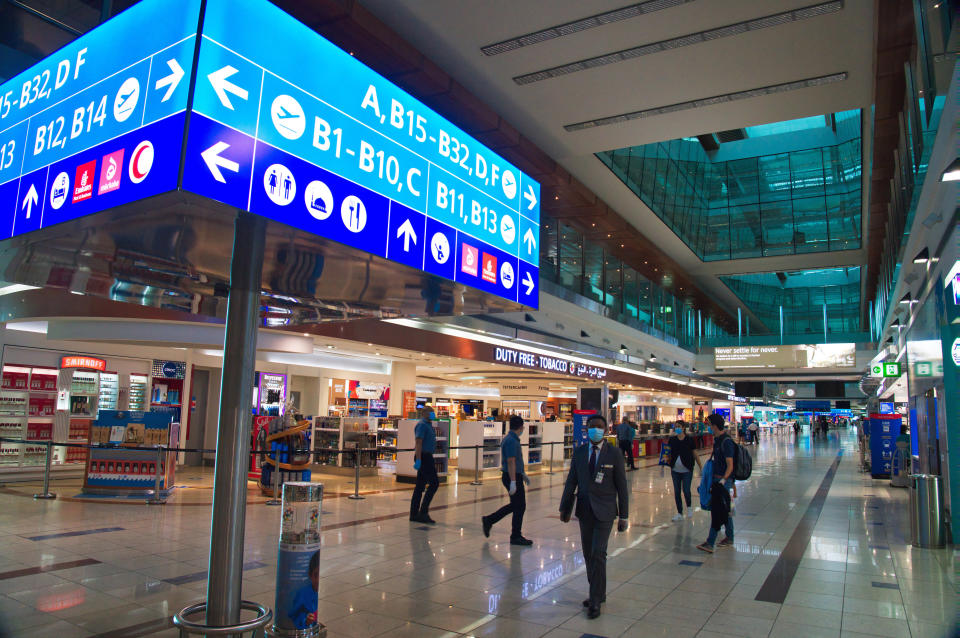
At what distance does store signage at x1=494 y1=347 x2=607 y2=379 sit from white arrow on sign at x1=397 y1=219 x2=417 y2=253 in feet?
42.0

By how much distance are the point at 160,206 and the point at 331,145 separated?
97 cm

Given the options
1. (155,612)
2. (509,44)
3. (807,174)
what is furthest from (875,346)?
(155,612)

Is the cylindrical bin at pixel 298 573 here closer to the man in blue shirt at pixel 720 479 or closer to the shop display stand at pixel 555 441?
the man in blue shirt at pixel 720 479

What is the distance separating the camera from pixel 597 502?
5.33m

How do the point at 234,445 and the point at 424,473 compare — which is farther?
the point at 424,473

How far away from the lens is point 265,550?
7.28 meters

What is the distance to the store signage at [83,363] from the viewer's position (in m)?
14.0

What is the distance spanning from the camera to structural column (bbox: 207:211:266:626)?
13.6ft

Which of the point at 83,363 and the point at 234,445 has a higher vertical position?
the point at 83,363

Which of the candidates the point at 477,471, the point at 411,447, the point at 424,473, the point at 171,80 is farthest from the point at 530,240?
the point at 477,471

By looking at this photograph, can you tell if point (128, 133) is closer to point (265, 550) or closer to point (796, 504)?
point (265, 550)

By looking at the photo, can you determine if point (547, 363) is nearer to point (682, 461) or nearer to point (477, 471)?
point (477, 471)

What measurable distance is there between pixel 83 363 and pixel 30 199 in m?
12.5

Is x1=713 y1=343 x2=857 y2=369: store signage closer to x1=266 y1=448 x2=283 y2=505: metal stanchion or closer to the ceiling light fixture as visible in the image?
the ceiling light fixture
